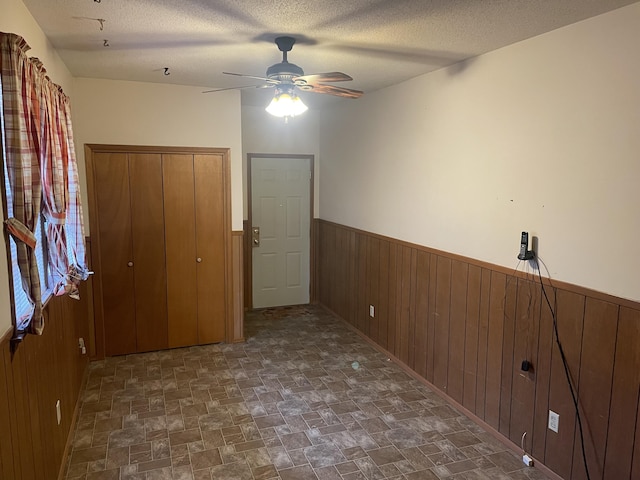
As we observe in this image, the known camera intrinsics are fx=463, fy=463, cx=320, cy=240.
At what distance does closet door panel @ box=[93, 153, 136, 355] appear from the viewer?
4156 millimetres

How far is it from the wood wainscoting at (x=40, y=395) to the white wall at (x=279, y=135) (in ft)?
9.50

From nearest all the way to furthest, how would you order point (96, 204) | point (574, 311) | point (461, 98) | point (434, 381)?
point (574, 311), point (461, 98), point (434, 381), point (96, 204)

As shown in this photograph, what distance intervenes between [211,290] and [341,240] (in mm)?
1611

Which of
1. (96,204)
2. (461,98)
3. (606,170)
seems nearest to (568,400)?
(606,170)

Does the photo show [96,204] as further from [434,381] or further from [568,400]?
[568,400]

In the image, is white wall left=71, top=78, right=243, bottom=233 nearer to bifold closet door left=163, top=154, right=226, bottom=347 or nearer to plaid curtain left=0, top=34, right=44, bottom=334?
bifold closet door left=163, top=154, right=226, bottom=347

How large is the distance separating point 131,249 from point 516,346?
3.35 meters

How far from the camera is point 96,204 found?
416cm

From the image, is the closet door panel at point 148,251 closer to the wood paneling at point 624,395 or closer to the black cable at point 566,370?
the black cable at point 566,370

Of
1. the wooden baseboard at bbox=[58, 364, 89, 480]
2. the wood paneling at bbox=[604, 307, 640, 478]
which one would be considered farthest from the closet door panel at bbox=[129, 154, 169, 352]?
the wood paneling at bbox=[604, 307, 640, 478]

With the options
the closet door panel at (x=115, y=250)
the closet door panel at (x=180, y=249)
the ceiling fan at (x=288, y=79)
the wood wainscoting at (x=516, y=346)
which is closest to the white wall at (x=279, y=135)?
the closet door panel at (x=180, y=249)

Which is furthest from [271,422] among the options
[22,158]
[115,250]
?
[22,158]

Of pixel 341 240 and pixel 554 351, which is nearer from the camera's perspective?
pixel 554 351

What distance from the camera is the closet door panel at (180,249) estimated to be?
171 inches
